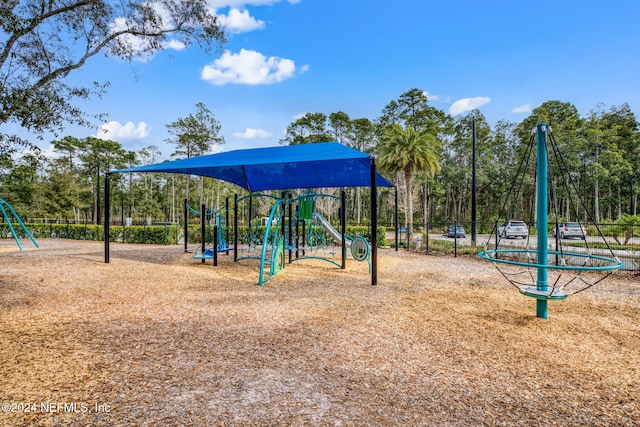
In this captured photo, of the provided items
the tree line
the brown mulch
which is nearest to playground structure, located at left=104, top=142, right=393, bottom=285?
the brown mulch

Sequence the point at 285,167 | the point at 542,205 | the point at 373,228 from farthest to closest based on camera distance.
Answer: the point at 285,167
the point at 373,228
the point at 542,205

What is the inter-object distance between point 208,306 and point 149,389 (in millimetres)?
2542

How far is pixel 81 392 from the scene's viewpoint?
262cm

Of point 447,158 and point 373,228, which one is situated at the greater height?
point 447,158

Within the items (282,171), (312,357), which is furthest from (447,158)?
(312,357)

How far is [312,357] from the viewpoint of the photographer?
333cm

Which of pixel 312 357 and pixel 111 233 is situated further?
pixel 111 233

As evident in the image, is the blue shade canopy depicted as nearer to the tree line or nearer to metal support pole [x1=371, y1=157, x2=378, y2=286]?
metal support pole [x1=371, y1=157, x2=378, y2=286]

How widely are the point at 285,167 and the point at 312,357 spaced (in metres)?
7.58

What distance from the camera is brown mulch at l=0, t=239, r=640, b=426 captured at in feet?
7.89

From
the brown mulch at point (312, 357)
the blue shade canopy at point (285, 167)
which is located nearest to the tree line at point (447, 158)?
the blue shade canopy at point (285, 167)

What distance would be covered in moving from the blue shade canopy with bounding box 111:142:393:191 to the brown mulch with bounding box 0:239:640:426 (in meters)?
2.93

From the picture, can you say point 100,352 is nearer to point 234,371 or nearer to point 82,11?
point 234,371

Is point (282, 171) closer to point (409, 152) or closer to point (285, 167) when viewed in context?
point (285, 167)
